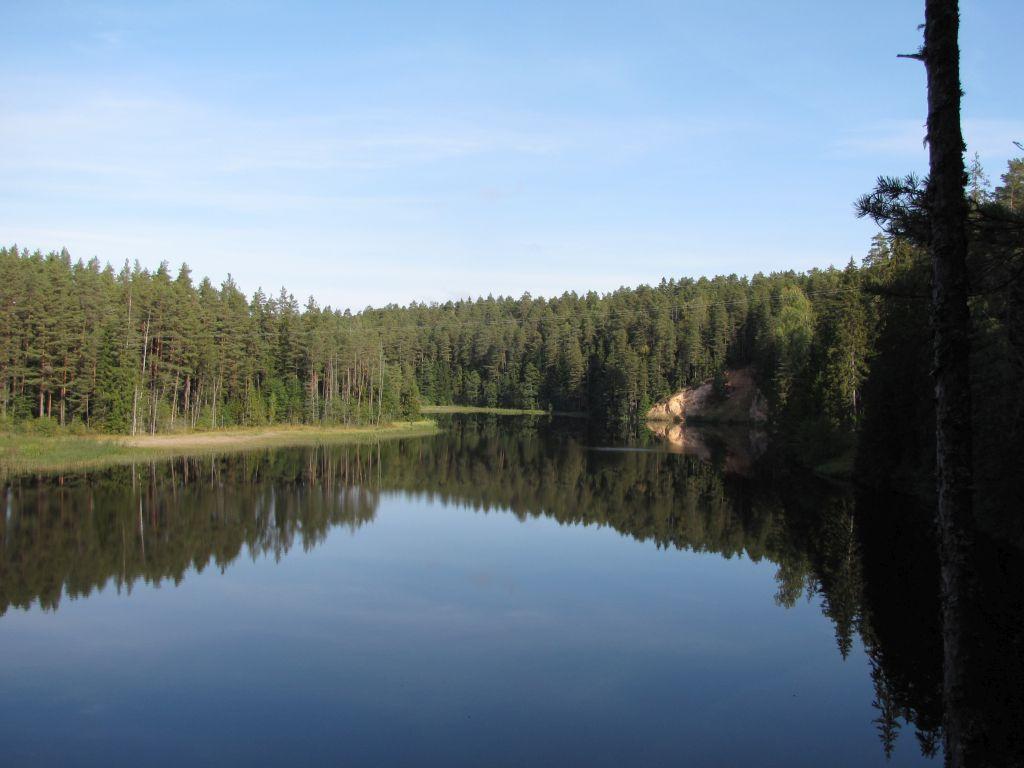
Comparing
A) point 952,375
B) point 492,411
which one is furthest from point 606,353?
point 952,375

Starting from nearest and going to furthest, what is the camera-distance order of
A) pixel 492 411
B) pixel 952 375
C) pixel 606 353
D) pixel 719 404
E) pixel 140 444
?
1. pixel 952 375
2. pixel 140 444
3. pixel 719 404
4. pixel 606 353
5. pixel 492 411

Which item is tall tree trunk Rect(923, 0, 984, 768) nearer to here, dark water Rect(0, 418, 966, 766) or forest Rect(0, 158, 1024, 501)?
forest Rect(0, 158, 1024, 501)

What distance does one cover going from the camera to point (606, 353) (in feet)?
403

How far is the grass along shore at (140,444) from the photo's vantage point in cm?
4450

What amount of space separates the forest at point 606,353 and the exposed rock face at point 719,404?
1916mm

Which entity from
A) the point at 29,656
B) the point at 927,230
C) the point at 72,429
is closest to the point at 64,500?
the point at 29,656

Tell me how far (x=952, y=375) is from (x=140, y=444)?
186 ft

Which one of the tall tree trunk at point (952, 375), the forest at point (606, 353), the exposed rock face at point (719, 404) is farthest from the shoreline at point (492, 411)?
the tall tree trunk at point (952, 375)

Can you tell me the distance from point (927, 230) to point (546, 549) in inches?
900

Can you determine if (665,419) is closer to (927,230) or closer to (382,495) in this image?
(382,495)

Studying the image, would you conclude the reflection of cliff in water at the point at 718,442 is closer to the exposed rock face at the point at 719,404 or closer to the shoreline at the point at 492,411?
the exposed rock face at the point at 719,404

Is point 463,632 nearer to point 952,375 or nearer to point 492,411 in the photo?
point 952,375

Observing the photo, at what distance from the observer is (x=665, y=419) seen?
106m

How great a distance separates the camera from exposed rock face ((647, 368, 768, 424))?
320 ft
